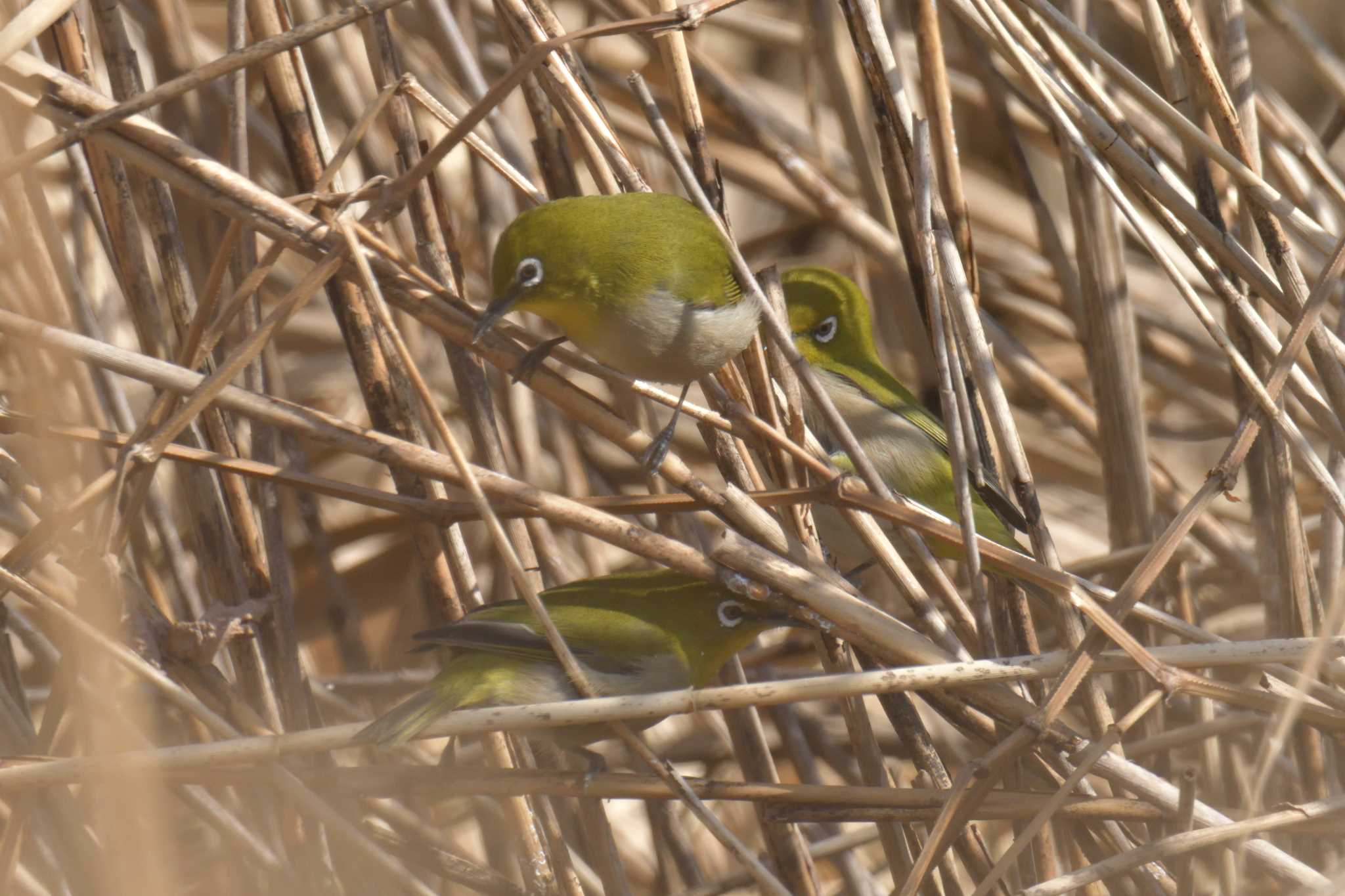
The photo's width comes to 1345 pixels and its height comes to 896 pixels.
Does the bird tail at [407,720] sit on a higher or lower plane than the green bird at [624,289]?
lower

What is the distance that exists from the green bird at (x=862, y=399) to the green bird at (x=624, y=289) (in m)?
0.81

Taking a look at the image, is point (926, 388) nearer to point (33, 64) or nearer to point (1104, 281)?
point (1104, 281)

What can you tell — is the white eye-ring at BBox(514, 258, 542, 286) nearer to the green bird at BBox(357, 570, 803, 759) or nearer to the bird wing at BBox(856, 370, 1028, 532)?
the green bird at BBox(357, 570, 803, 759)

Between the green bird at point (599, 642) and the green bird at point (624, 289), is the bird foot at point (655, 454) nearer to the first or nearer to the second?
the green bird at point (624, 289)

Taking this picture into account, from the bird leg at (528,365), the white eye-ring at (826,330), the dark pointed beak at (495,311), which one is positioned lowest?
Result: the bird leg at (528,365)

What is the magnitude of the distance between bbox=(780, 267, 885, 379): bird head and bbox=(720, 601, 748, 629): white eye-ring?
1081 millimetres

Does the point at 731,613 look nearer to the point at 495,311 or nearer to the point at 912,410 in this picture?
the point at 495,311

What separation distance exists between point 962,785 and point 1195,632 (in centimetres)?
→ 61

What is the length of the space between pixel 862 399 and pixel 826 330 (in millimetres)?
246

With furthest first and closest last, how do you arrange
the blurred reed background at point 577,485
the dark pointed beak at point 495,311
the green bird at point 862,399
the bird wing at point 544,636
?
the green bird at point 862,399 → the bird wing at point 544,636 → the dark pointed beak at point 495,311 → the blurred reed background at point 577,485

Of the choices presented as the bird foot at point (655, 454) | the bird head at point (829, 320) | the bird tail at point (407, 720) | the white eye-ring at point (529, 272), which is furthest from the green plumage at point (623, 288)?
the bird head at point (829, 320)

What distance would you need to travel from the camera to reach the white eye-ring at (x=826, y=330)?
11.4 feet

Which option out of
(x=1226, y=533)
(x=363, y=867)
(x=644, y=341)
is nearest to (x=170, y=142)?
(x=644, y=341)

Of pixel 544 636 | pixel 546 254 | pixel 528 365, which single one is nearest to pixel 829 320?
pixel 546 254
